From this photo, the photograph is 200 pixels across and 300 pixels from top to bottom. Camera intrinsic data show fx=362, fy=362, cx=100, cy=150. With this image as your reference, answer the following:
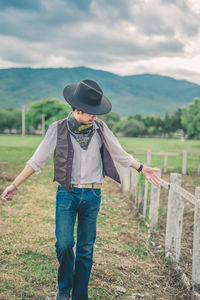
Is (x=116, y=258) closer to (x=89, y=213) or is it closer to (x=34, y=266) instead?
(x=34, y=266)

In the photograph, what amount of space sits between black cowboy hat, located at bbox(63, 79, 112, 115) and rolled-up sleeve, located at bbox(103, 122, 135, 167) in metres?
0.30

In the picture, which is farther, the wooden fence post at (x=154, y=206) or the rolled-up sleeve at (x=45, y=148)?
the wooden fence post at (x=154, y=206)

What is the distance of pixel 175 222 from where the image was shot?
196 inches

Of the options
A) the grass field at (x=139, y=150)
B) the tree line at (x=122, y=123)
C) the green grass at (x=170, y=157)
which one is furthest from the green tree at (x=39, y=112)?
the green grass at (x=170, y=157)

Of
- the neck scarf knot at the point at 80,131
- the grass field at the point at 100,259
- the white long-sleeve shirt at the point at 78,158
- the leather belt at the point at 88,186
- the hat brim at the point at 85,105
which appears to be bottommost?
the grass field at the point at 100,259

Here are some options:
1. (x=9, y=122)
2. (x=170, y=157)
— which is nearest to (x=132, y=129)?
(x=9, y=122)

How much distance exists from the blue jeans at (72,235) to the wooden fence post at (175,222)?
5.68 ft

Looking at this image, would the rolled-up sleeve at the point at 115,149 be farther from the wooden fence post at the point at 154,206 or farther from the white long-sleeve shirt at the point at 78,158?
the wooden fence post at the point at 154,206

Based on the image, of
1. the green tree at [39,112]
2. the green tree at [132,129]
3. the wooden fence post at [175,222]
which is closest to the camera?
the wooden fence post at [175,222]

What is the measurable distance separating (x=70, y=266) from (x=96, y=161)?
1004 millimetres

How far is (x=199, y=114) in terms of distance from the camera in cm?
5312

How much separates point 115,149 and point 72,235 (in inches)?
Result: 36.8

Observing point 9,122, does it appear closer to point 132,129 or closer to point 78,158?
point 132,129

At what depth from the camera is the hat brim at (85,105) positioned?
319 centimetres
